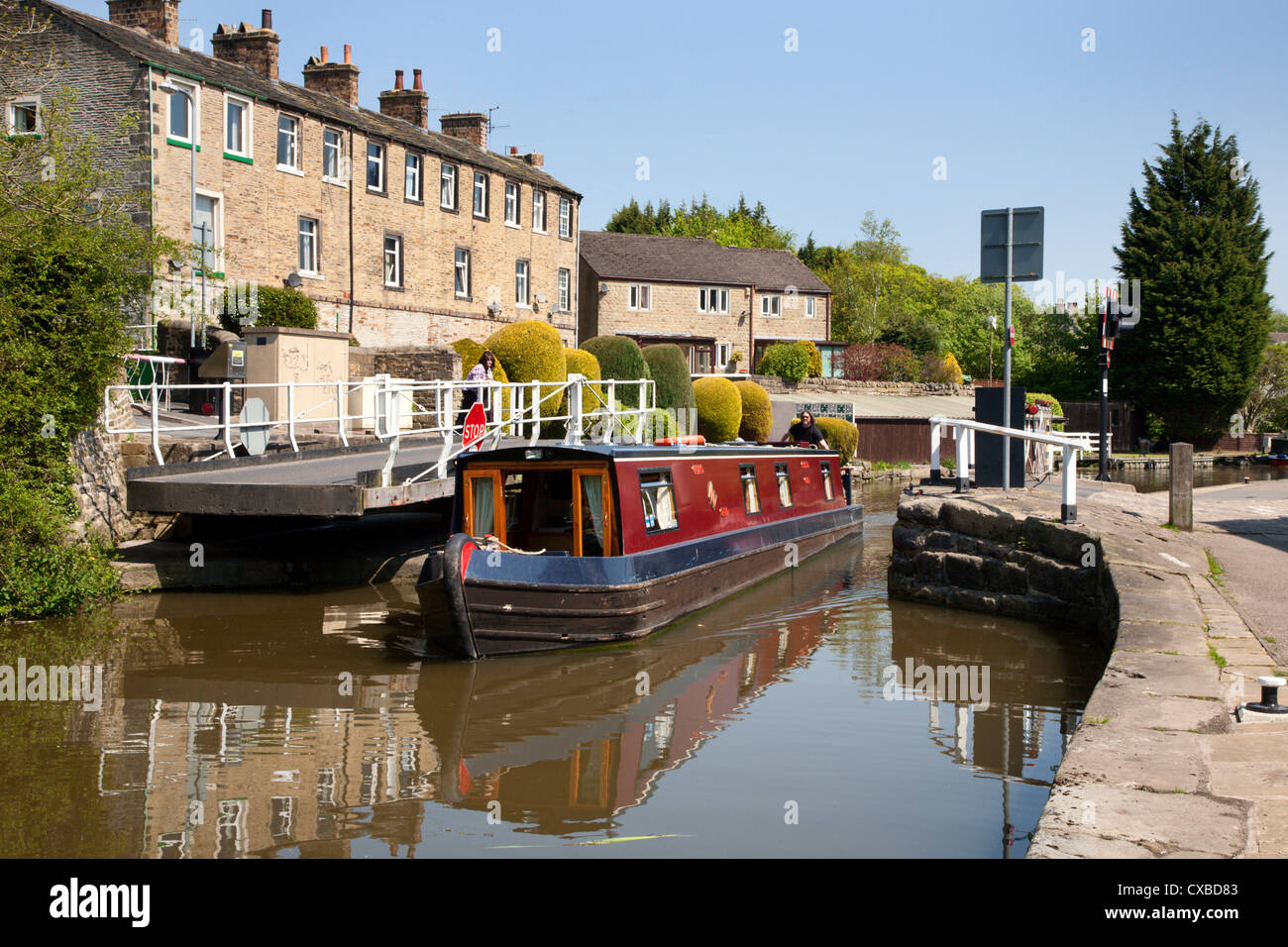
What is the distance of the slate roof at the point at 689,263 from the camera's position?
161ft

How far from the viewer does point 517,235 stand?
3641 cm

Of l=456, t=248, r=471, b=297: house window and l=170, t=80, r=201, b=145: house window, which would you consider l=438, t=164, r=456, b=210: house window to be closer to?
l=456, t=248, r=471, b=297: house window

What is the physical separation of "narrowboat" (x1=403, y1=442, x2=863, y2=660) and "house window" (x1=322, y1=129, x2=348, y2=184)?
1736 cm

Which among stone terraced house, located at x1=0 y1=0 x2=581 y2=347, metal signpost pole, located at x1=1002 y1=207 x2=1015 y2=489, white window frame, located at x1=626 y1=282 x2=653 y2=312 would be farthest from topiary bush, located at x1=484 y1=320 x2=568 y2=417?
white window frame, located at x1=626 y1=282 x2=653 y2=312

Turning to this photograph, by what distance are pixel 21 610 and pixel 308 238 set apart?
18.0m

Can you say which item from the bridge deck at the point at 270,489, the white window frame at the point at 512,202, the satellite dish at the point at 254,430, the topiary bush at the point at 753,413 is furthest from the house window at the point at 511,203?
the bridge deck at the point at 270,489

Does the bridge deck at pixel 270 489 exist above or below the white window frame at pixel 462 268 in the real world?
below

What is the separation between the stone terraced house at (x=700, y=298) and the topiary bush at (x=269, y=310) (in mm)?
22644

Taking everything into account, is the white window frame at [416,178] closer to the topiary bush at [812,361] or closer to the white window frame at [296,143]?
the white window frame at [296,143]

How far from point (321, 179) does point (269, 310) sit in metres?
5.50

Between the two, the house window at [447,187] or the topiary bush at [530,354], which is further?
the house window at [447,187]

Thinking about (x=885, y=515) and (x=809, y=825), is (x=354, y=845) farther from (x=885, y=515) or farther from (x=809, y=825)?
(x=885, y=515)
